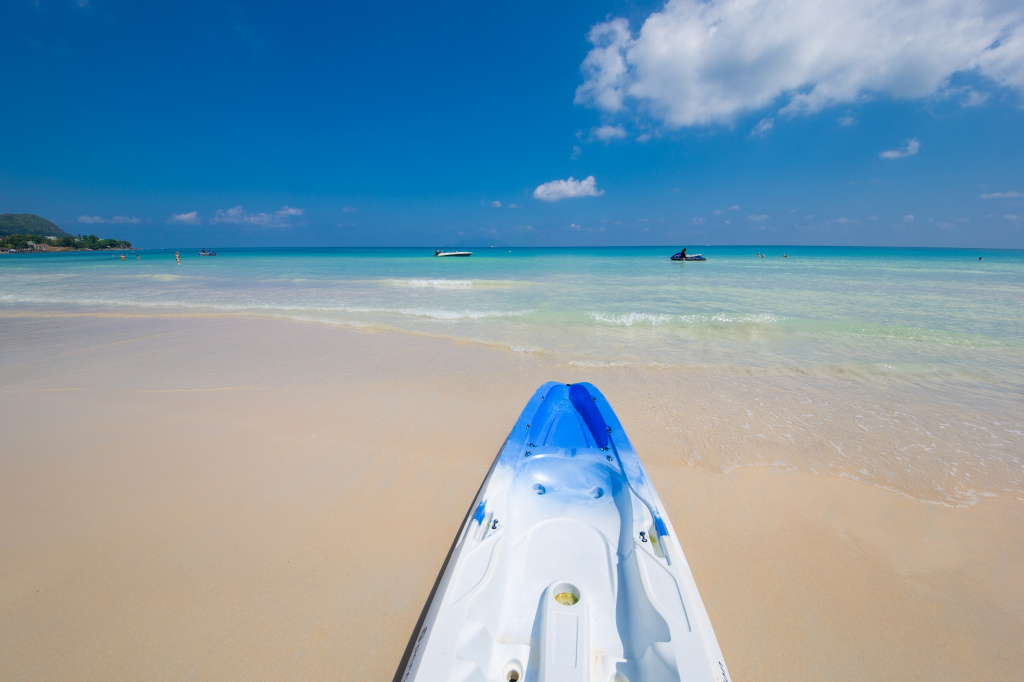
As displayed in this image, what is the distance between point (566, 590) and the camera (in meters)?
2.27

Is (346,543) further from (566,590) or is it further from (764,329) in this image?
(764,329)

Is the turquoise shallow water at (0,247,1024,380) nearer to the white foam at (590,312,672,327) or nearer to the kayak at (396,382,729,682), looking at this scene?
the white foam at (590,312,672,327)

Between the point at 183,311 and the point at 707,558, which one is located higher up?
the point at 183,311

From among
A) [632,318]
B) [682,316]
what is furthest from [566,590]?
[682,316]

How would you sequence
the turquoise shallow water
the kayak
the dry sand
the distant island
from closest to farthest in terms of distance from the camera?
the kayak, the dry sand, the turquoise shallow water, the distant island

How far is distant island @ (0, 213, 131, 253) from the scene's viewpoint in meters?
77.1

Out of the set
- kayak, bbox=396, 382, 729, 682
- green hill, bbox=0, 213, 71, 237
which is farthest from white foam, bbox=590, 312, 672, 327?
green hill, bbox=0, 213, 71, 237

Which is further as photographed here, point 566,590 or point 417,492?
point 417,492

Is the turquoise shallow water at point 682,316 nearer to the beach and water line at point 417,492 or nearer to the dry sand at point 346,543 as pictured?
the beach and water line at point 417,492

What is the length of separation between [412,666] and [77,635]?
2232 millimetres

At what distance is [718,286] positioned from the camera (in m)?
20.4

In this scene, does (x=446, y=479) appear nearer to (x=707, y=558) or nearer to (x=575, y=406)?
(x=575, y=406)

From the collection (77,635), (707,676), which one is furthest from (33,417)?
(707,676)

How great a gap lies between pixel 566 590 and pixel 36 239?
446 feet
